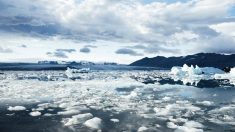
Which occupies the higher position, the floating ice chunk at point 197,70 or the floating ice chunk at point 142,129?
the floating ice chunk at point 197,70

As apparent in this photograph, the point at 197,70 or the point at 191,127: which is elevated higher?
the point at 197,70

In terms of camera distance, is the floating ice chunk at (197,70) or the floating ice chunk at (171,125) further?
the floating ice chunk at (197,70)

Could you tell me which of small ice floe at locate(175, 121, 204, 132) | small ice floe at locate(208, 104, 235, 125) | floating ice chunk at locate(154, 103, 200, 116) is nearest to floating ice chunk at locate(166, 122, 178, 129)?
small ice floe at locate(175, 121, 204, 132)

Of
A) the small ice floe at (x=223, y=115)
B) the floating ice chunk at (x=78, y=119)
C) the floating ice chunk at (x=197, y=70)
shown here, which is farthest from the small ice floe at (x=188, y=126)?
the floating ice chunk at (x=197, y=70)

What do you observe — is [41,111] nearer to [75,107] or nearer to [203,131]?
[75,107]

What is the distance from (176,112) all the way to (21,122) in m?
6.14

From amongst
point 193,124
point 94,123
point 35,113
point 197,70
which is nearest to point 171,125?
point 193,124

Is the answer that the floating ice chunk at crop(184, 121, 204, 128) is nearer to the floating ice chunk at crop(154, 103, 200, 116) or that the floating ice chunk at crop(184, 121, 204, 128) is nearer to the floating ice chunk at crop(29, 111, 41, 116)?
the floating ice chunk at crop(154, 103, 200, 116)

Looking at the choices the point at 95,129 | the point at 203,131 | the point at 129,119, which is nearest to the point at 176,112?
the point at 129,119

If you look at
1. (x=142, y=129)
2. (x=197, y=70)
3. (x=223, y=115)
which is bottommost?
(x=142, y=129)

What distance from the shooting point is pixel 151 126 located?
11188 mm

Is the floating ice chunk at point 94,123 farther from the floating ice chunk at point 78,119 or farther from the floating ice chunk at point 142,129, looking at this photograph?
the floating ice chunk at point 142,129

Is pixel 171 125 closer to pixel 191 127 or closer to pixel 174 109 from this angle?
pixel 191 127

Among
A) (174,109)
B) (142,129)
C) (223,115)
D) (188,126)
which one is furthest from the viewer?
(174,109)
